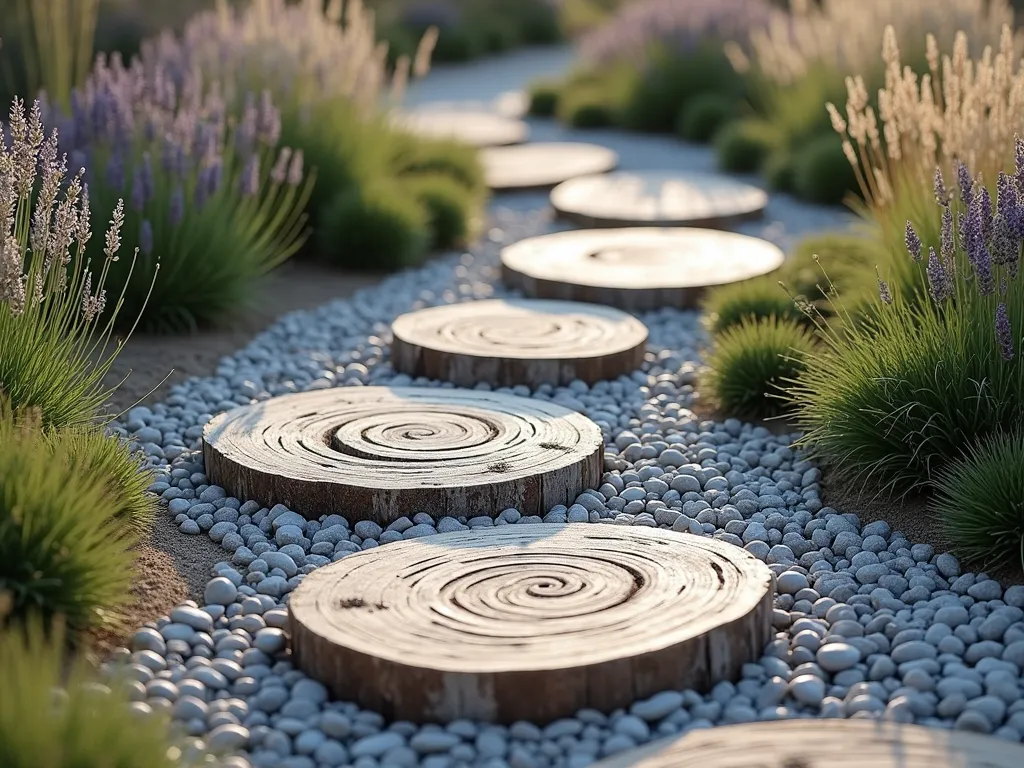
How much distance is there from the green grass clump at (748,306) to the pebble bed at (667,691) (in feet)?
1.71

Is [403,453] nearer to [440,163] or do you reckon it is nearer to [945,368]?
[945,368]

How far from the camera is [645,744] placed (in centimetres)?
250

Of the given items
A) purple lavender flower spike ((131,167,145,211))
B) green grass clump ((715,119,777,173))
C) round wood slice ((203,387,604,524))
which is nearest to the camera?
round wood slice ((203,387,604,524))

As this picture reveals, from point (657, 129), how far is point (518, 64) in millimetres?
6830

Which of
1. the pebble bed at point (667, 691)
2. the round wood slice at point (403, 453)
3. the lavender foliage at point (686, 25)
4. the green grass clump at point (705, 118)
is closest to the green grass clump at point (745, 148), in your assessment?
the green grass clump at point (705, 118)

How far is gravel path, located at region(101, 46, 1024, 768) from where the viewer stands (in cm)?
255

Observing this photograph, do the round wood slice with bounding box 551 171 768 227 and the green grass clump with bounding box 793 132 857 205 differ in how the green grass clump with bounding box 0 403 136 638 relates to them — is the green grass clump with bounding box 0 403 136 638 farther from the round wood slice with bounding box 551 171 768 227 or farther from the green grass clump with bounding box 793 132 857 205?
the green grass clump with bounding box 793 132 857 205

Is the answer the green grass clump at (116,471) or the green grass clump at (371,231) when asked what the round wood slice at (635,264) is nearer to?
the green grass clump at (371,231)

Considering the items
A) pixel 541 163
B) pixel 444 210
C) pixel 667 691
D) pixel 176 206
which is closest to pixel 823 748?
pixel 667 691

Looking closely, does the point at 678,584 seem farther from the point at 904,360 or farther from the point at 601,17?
the point at 601,17

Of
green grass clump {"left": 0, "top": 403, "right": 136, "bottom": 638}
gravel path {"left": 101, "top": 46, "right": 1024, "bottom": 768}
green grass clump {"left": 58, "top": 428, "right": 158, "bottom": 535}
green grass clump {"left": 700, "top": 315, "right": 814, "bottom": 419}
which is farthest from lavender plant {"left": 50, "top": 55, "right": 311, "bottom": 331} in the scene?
green grass clump {"left": 0, "top": 403, "right": 136, "bottom": 638}

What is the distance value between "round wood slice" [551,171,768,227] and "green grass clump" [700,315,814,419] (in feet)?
9.82

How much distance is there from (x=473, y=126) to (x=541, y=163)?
1.78m

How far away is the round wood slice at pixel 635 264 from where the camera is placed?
5984 mm
